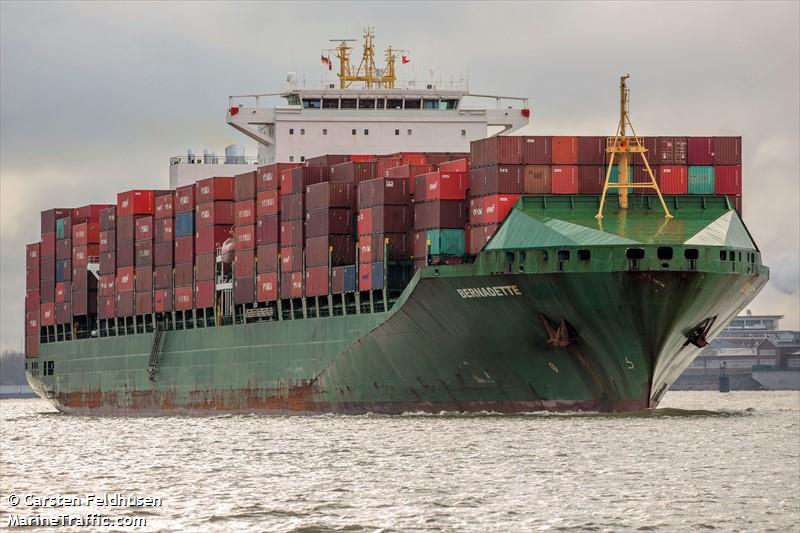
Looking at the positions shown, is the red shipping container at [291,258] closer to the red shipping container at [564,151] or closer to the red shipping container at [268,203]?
the red shipping container at [268,203]

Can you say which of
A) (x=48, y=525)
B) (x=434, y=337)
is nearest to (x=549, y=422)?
(x=434, y=337)

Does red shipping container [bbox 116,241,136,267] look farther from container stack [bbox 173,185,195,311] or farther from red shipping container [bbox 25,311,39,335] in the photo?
red shipping container [bbox 25,311,39,335]

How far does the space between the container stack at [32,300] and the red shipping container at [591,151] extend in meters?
40.5

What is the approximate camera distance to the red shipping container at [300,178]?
60938 mm

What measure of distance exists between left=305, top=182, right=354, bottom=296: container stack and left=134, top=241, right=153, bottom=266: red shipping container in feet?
48.6

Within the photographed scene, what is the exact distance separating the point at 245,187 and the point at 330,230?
7.98m

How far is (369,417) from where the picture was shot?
55.3m

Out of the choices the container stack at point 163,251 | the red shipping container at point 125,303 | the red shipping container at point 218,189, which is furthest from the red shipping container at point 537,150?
the red shipping container at point 125,303

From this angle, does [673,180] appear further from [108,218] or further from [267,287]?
[108,218]

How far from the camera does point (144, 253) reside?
239ft

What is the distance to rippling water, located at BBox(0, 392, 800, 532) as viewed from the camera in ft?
96.0

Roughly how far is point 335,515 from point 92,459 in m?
13.6

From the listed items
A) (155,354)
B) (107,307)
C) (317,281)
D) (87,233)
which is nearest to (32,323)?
(87,233)

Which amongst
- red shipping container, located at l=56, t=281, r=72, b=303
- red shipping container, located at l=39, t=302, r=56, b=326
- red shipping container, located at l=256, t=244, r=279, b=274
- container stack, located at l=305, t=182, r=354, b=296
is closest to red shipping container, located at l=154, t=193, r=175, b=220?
red shipping container, located at l=256, t=244, r=279, b=274
